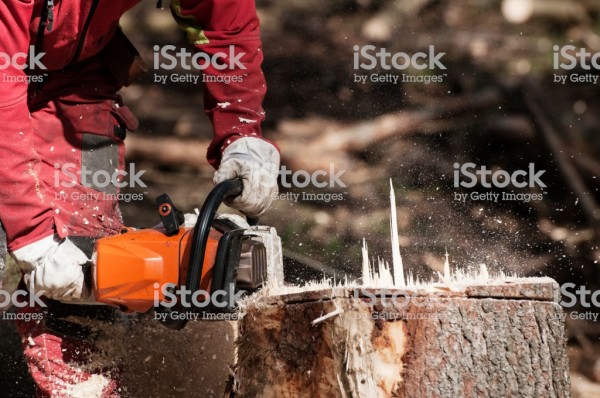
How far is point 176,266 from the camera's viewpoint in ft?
6.94

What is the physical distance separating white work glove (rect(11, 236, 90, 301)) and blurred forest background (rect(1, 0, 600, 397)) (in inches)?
73.2

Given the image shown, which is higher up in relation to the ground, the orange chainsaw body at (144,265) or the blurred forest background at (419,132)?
the blurred forest background at (419,132)

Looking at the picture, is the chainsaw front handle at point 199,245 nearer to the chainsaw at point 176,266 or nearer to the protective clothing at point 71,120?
the chainsaw at point 176,266

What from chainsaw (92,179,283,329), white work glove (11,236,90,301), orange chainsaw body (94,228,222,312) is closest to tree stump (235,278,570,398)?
chainsaw (92,179,283,329)

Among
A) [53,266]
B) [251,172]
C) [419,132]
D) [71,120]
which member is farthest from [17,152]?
[419,132]

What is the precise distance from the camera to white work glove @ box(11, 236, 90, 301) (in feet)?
7.24

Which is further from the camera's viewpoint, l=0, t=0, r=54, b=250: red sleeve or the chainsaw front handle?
l=0, t=0, r=54, b=250: red sleeve

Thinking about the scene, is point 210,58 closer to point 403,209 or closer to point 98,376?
point 98,376

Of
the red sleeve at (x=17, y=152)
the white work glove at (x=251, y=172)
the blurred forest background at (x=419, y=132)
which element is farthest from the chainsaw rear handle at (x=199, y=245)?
the blurred forest background at (x=419, y=132)

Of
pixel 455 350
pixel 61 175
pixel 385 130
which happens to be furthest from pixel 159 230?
pixel 385 130

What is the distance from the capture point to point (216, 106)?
105 inches

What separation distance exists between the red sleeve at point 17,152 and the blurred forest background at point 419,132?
198 cm

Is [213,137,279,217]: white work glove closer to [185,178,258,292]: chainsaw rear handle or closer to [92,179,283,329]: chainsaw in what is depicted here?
[92,179,283,329]: chainsaw

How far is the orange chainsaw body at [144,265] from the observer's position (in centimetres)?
211
